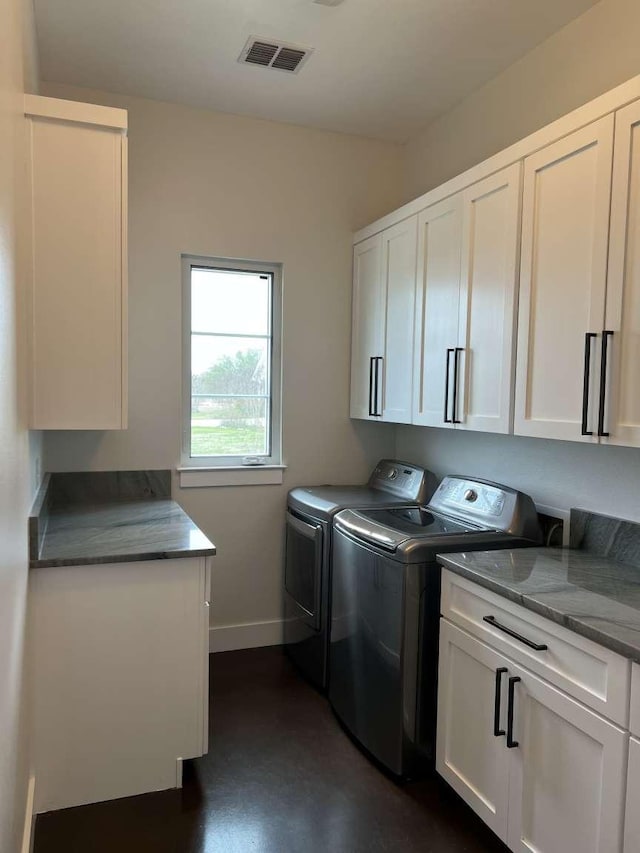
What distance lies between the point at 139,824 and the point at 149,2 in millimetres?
2863

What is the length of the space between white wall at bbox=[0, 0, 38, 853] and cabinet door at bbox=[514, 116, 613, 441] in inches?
61.4

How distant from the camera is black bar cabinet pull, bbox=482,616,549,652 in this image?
5.41 feet


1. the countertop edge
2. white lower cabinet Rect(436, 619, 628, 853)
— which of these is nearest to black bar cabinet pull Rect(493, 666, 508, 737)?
white lower cabinet Rect(436, 619, 628, 853)

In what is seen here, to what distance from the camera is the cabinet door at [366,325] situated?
3.21m

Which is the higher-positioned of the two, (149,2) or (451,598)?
(149,2)

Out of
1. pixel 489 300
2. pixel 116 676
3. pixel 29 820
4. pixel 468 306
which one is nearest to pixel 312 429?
pixel 468 306

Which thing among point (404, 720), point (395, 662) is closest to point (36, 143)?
point (395, 662)

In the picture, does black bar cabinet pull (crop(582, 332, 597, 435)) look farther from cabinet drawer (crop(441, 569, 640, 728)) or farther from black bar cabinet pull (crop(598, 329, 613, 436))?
cabinet drawer (crop(441, 569, 640, 728))

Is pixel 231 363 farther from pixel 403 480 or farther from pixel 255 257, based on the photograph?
pixel 403 480

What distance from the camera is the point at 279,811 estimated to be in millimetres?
2084

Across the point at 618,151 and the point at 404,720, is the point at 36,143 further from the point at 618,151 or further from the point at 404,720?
the point at 404,720

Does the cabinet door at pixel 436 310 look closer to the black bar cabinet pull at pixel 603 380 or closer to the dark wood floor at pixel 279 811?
the black bar cabinet pull at pixel 603 380

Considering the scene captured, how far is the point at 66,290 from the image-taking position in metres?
2.12

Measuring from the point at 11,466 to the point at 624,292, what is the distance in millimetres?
1648
